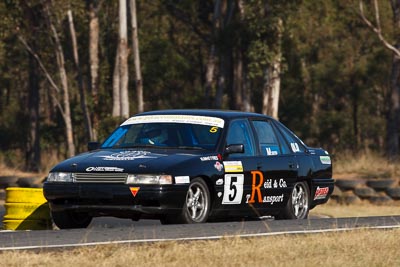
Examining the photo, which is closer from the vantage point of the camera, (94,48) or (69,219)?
(69,219)

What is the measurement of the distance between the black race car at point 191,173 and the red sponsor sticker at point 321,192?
2 centimetres

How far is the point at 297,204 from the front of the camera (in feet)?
→ 45.0

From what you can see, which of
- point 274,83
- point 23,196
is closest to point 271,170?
point 23,196

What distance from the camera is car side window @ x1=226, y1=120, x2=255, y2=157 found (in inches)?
505

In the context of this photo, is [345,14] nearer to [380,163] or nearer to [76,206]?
[380,163]

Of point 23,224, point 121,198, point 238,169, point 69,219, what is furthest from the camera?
point 238,169

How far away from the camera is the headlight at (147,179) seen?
11.3m

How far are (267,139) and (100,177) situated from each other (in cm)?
281

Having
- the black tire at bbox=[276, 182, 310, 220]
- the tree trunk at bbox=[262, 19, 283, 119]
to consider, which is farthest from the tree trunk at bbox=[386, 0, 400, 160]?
the black tire at bbox=[276, 182, 310, 220]

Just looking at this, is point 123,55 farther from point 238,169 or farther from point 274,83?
point 238,169

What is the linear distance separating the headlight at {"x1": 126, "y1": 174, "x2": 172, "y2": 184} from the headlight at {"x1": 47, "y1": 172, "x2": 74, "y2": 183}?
2.18ft

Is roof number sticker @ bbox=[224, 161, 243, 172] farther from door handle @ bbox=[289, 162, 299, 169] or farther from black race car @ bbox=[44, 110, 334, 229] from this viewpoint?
door handle @ bbox=[289, 162, 299, 169]

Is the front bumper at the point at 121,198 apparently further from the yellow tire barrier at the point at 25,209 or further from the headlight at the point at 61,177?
the yellow tire barrier at the point at 25,209

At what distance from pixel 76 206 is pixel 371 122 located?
4870cm
